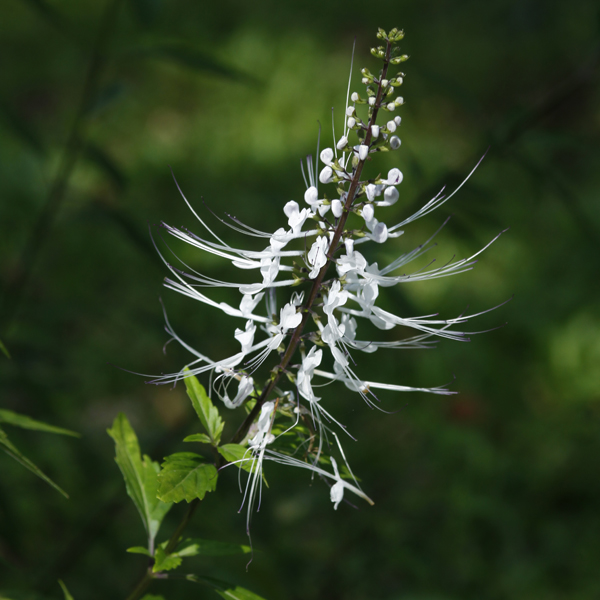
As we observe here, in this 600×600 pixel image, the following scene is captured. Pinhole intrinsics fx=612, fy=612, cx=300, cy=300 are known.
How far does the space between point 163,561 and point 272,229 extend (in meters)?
3.84

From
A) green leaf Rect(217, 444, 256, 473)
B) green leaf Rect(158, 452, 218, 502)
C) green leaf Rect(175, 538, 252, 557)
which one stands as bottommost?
A: green leaf Rect(175, 538, 252, 557)

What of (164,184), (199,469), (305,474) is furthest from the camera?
(164,184)

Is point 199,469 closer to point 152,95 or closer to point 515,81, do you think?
point 152,95

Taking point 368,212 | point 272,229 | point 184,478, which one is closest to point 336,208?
point 368,212

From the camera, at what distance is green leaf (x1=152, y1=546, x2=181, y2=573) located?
1535 mm

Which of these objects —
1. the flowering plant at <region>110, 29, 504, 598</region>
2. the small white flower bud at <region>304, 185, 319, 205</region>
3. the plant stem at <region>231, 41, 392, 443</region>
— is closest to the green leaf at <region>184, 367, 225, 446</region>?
the flowering plant at <region>110, 29, 504, 598</region>

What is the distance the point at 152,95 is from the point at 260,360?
21.5ft

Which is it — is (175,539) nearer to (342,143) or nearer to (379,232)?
(379,232)

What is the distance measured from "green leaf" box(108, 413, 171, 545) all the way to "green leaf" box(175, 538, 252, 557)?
0.12 metres

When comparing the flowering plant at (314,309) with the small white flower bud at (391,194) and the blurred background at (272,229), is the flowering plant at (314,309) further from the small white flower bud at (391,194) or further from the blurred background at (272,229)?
the blurred background at (272,229)

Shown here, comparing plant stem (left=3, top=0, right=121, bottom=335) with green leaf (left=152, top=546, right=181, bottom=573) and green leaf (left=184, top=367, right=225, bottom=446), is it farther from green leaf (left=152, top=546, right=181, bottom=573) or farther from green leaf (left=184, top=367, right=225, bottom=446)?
green leaf (left=152, top=546, right=181, bottom=573)

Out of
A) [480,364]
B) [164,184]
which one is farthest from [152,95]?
[480,364]

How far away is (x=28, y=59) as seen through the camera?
7.54 metres

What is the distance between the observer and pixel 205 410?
5.38 feet
